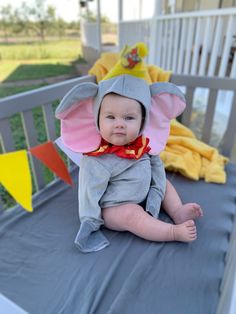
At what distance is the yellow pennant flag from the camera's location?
87 centimetres

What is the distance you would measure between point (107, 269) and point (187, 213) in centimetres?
33

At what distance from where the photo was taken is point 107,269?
30.9 inches

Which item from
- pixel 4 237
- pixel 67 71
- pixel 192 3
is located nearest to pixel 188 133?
pixel 4 237

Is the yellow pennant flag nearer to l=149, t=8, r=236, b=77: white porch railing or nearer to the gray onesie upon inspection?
the gray onesie

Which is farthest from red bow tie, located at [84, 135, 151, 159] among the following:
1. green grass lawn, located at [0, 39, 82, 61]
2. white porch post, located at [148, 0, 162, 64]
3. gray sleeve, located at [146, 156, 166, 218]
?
green grass lawn, located at [0, 39, 82, 61]

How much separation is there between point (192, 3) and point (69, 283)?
548cm

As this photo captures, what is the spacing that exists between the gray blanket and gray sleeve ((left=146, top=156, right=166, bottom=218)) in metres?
0.09

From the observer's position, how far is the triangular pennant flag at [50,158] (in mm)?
1047

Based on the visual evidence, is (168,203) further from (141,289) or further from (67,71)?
(67,71)

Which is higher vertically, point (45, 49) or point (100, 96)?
point (100, 96)

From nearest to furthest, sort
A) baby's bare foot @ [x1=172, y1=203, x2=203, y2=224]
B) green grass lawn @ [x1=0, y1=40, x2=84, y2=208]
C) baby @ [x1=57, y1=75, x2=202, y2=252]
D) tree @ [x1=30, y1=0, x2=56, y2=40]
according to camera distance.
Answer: baby @ [x1=57, y1=75, x2=202, y2=252] < baby's bare foot @ [x1=172, y1=203, x2=203, y2=224] < green grass lawn @ [x1=0, y1=40, x2=84, y2=208] < tree @ [x1=30, y1=0, x2=56, y2=40]

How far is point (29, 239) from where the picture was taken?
0.90 meters

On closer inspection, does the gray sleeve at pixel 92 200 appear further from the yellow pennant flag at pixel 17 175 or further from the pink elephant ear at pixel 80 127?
the yellow pennant flag at pixel 17 175

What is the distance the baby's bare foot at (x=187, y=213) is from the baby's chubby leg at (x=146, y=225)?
8 cm
